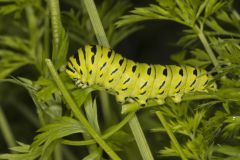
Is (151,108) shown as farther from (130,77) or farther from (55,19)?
(55,19)

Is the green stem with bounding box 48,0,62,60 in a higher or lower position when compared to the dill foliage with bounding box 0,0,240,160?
higher

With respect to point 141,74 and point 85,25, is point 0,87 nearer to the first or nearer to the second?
point 85,25

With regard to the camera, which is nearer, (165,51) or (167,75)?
(167,75)

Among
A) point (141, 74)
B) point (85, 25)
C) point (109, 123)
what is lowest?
point (109, 123)

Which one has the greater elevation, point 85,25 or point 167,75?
point 85,25

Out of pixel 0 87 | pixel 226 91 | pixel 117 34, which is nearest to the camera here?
pixel 226 91

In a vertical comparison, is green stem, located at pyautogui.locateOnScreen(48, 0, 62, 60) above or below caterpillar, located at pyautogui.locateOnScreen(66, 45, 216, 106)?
above

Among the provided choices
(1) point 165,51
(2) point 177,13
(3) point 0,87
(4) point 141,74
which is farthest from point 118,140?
(1) point 165,51

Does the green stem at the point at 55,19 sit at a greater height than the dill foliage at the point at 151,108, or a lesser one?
greater
